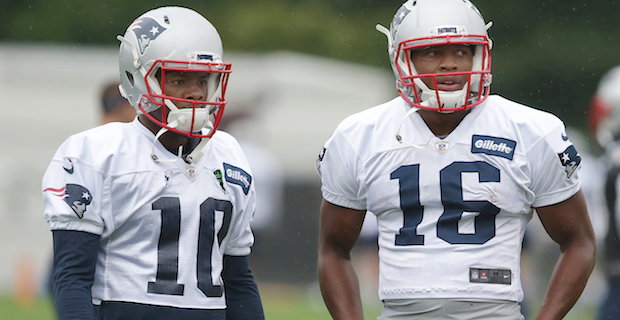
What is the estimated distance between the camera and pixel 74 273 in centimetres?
297

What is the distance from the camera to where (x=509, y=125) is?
132 inches

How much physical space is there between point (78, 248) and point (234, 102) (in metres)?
12.5

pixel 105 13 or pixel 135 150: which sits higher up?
pixel 105 13

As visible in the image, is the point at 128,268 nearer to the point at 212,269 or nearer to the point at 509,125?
the point at 212,269

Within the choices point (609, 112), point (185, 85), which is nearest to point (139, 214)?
point (185, 85)

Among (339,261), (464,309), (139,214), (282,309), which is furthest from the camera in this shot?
(282,309)

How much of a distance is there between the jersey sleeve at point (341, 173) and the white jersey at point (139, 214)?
0.46 metres

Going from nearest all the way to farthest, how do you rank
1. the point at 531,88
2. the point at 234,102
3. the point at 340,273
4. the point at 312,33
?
the point at 340,273 < the point at 234,102 < the point at 531,88 < the point at 312,33

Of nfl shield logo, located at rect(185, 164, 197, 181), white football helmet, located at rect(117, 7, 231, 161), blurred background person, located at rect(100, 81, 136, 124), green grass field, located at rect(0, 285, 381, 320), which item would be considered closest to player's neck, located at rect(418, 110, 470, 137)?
white football helmet, located at rect(117, 7, 231, 161)

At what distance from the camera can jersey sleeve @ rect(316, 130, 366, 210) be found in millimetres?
3477

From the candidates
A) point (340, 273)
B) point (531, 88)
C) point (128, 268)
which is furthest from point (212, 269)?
point (531, 88)

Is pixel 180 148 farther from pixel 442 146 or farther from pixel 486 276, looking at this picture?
pixel 486 276

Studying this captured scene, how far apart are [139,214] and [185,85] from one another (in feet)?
1.56

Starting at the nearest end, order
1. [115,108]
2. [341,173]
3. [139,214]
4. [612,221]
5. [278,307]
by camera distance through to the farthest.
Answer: [139,214] < [341,173] < [115,108] < [612,221] < [278,307]
